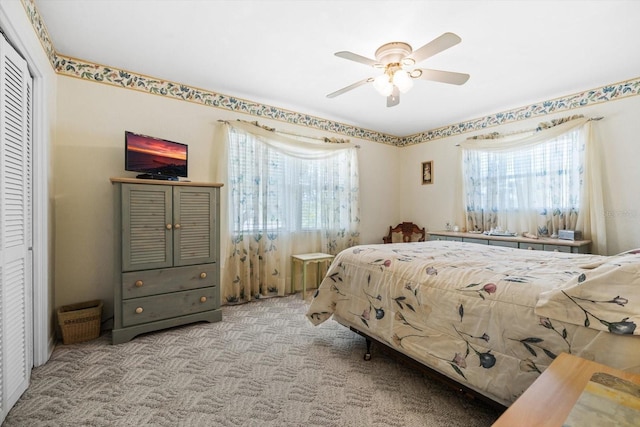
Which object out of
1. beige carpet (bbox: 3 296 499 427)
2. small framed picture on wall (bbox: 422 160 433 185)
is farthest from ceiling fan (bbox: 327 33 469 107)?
small framed picture on wall (bbox: 422 160 433 185)

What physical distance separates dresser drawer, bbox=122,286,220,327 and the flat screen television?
1.16 metres

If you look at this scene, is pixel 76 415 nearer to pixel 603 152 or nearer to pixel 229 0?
pixel 229 0

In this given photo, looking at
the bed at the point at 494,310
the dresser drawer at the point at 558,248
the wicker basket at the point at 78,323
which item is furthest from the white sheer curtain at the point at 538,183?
the wicker basket at the point at 78,323

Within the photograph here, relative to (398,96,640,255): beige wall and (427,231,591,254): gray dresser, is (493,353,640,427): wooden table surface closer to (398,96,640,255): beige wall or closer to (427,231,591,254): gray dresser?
(427,231,591,254): gray dresser

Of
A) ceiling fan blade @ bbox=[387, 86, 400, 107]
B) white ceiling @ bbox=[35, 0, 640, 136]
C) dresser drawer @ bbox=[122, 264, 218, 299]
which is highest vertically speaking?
white ceiling @ bbox=[35, 0, 640, 136]

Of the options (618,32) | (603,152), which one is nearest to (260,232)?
(618,32)

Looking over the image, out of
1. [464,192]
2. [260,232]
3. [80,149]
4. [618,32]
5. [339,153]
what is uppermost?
[618,32]

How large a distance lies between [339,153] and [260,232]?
5.67ft

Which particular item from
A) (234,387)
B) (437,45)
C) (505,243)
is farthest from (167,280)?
(505,243)

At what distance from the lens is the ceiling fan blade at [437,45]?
1741 millimetres

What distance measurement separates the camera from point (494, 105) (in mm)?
3730

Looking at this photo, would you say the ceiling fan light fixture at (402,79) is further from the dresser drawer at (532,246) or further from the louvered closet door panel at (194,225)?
the dresser drawer at (532,246)

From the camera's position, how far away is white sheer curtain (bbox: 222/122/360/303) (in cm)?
347

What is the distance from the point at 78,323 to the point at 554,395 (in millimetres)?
3200
